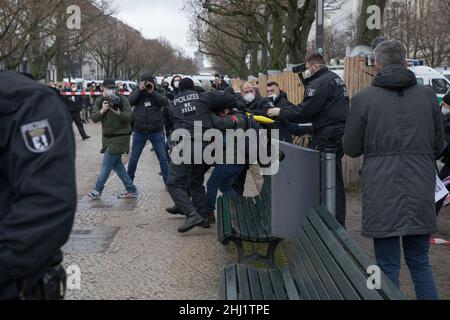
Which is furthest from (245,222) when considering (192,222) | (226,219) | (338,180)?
(192,222)

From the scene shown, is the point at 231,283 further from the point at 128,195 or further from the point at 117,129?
the point at 128,195

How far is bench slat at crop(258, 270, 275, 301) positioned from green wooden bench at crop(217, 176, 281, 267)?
1089mm

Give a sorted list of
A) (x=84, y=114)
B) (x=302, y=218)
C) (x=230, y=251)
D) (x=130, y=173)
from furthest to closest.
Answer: (x=84, y=114), (x=130, y=173), (x=230, y=251), (x=302, y=218)

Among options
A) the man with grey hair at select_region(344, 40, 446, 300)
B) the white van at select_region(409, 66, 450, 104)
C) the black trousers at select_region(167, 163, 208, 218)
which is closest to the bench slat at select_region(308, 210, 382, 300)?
the man with grey hair at select_region(344, 40, 446, 300)

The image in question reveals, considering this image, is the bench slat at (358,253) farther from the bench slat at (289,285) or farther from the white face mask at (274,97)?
the white face mask at (274,97)

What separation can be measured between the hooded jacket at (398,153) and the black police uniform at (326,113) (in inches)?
75.6

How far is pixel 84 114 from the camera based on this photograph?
33781 millimetres

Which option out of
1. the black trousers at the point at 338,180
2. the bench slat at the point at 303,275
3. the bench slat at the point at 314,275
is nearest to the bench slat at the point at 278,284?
the bench slat at the point at 303,275

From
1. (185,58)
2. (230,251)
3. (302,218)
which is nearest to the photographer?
(302,218)

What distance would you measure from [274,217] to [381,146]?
1.35 meters

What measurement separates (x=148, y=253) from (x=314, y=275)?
3154 mm

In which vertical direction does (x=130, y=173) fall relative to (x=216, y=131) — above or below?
below

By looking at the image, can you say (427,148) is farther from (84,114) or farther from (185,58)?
(185,58)
